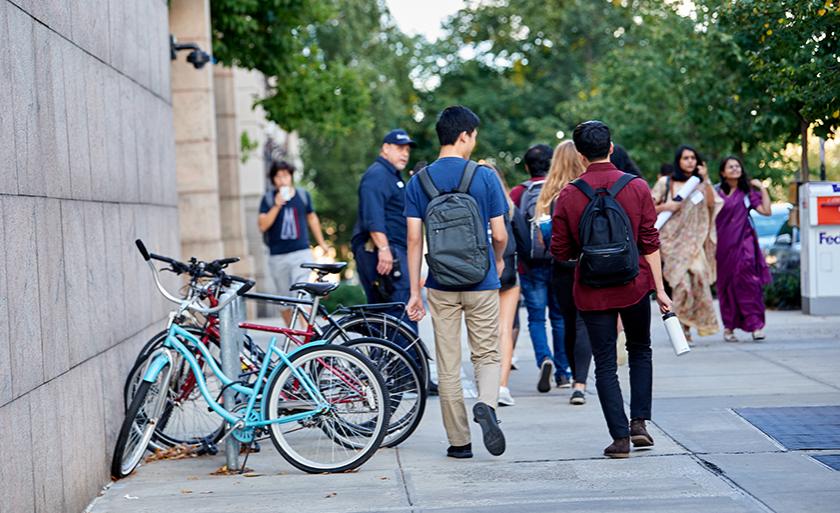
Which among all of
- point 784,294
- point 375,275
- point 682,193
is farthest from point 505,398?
point 784,294

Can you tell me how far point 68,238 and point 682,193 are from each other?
Result: 7.04 meters

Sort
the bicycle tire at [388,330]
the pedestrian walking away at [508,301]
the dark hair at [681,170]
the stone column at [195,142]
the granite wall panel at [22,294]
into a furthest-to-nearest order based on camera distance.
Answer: the stone column at [195,142]
the dark hair at [681,170]
the pedestrian walking away at [508,301]
the bicycle tire at [388,330]
the granite wall panel at [22,294]

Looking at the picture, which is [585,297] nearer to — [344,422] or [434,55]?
[344,422]

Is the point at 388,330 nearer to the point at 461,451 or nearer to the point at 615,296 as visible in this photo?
the point at 461,451

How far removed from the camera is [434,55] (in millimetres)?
42156

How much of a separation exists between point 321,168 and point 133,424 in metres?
33.7

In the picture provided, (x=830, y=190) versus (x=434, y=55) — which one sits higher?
(x=434, y=55)

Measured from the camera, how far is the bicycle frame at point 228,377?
7.17 meters

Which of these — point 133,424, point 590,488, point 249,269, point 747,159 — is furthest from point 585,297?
point 747,159

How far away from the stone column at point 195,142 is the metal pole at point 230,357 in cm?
747

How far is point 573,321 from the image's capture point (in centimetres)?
944

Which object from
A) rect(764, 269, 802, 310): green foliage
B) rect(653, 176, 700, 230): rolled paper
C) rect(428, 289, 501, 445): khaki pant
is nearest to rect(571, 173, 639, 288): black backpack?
rect(428, 289, 501, 445): khaki pant

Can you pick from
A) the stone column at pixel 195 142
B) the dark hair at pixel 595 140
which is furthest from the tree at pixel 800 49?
the stone column at pixel 195 142

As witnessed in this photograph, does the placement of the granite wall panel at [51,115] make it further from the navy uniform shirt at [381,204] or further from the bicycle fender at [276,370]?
the navy uniform shirt at [381,204]
